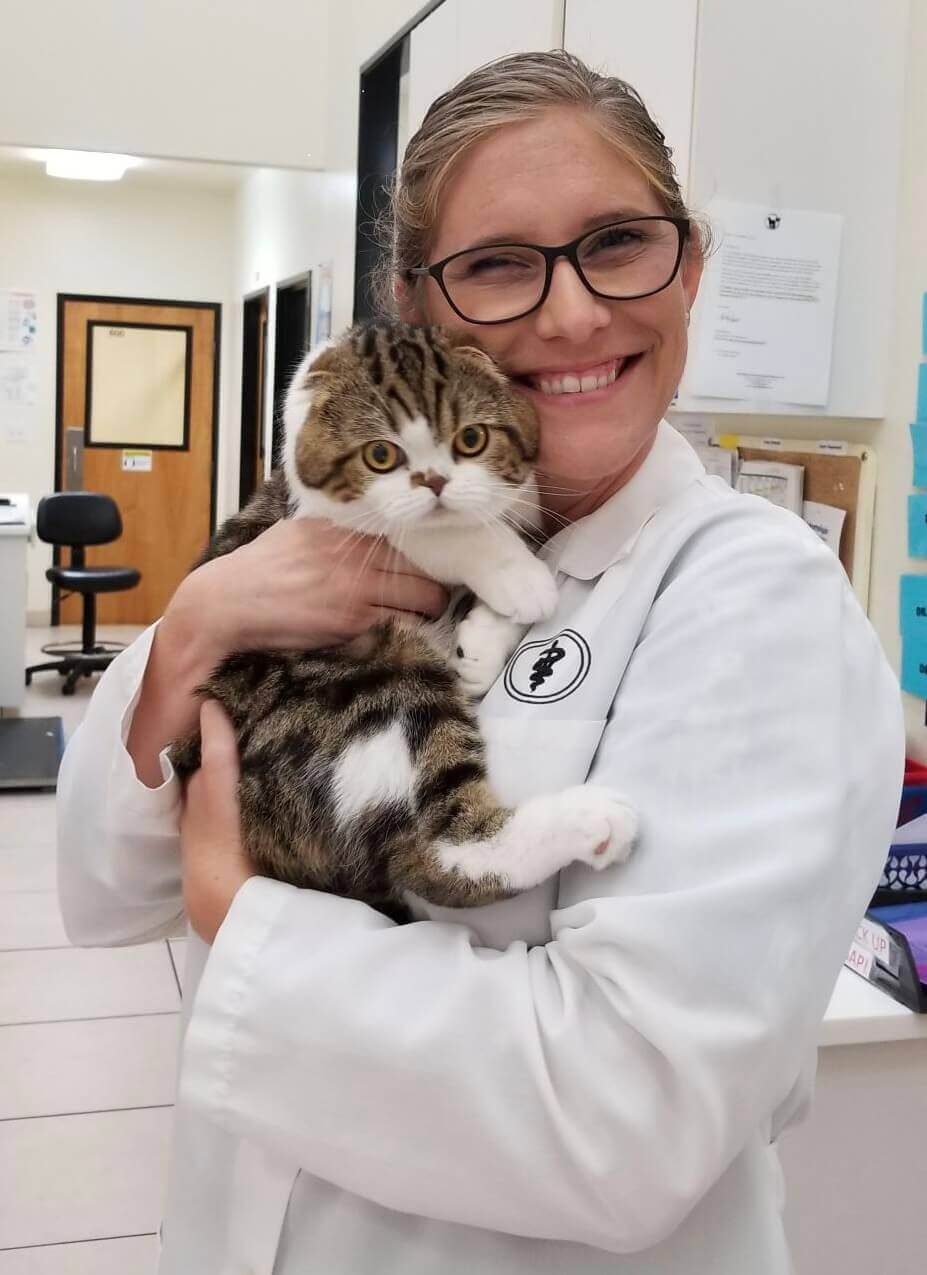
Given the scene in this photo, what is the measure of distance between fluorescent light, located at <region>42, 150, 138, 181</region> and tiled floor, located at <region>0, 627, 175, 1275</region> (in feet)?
15.5

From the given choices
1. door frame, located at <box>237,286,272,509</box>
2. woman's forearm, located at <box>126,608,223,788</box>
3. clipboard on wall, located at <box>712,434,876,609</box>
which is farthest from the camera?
door frame, located at <box>237,286,272,509</box>

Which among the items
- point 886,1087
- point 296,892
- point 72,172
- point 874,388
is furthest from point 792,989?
point 72,172

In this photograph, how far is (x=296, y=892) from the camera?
0.87 metres

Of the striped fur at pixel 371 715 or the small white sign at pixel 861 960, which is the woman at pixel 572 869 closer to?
the striped fur at pixel 371 715

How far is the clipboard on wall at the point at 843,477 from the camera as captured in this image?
7.16 feet

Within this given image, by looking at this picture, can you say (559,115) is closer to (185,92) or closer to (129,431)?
(185,92)

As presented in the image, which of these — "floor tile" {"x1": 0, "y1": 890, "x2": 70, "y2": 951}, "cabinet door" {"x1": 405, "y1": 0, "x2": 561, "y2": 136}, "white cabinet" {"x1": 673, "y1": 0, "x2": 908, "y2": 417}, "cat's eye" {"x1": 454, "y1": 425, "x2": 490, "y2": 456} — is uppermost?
"cabinet door" {"x1": 405, "y1": 0, "x2": 561, "y2": 136}

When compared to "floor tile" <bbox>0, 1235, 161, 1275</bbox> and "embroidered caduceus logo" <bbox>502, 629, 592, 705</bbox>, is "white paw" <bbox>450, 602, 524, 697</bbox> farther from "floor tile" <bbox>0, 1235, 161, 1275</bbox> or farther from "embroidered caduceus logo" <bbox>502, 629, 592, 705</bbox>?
"floor tile" <bbox>0, 1235, 161, 1275</bbox>

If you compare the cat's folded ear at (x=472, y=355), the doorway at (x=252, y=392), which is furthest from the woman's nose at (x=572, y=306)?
the doorway at (x=252, y=392)

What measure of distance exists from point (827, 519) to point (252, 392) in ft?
20.4

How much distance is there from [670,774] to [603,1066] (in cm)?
20

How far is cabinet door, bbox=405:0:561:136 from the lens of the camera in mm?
2821

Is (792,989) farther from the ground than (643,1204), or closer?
farther from the ground

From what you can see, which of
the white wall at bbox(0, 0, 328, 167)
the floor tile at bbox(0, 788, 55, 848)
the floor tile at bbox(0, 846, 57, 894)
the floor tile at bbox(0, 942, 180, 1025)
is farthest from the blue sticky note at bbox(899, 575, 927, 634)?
the white wall at bbox(0, 0, 328, 167)
